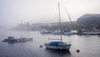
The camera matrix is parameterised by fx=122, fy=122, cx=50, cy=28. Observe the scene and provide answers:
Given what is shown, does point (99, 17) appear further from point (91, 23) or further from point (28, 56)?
point (28, 56)

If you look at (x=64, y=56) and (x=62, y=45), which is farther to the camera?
(x=62, y=45)

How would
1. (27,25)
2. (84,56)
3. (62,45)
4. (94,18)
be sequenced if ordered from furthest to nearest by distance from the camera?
1. (27,25)
2. (94,18)
3. (62,45)
4. (84,56)

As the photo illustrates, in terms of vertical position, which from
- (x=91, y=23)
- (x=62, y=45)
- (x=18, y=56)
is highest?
(x=91, y=23)

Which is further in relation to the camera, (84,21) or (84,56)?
(84,21)

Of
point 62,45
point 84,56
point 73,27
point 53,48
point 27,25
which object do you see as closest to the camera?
point 84,56

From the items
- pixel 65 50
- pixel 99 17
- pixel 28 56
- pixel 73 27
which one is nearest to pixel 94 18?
pixel 99 17

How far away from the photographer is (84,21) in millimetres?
32344

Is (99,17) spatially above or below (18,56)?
above

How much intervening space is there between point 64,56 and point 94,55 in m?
1.73

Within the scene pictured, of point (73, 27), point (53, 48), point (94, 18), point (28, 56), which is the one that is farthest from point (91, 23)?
point (28, 56)

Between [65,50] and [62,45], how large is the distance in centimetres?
47

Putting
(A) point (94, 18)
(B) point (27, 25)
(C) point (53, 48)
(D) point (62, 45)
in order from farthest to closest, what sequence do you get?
(B) point (27, 25) → (A) point (94, 18) → (C) point (53, 48) → (D) point (62, 45)

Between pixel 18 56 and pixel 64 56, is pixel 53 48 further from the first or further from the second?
pixel 18 56

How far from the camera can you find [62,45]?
7.93m
